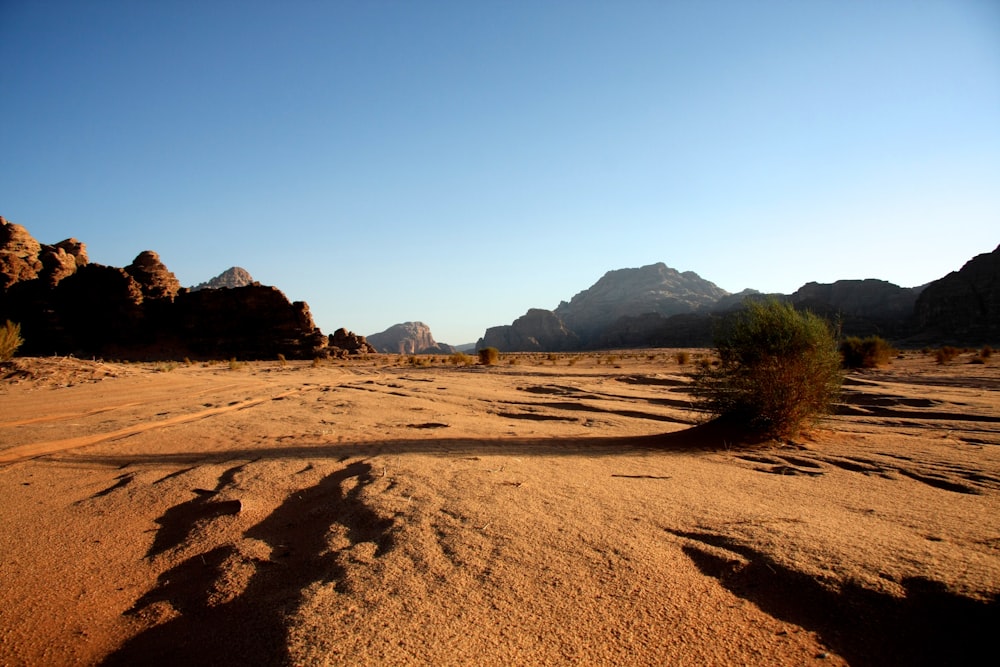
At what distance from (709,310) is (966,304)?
1562 inches

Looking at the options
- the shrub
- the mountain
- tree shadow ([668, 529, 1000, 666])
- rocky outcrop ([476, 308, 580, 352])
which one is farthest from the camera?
rocky outcrop ([476, 308, 580, 352])

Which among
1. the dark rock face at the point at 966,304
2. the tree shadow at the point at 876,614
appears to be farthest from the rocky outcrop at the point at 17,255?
the dark rock face at the point at 966,304

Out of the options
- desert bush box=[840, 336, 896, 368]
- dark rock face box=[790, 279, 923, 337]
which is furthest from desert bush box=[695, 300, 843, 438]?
dark rock face box=[790, 279, 923, 337]

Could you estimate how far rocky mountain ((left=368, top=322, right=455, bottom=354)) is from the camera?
131 metres

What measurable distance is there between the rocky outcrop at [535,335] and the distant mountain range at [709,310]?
206mm

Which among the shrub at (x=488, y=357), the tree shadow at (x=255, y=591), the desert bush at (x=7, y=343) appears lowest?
the tree shadow at (x=255, y=591)

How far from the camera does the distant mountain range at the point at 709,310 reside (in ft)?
144

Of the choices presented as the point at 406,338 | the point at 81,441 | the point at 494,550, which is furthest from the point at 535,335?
the point at 494,550

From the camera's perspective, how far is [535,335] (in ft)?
326

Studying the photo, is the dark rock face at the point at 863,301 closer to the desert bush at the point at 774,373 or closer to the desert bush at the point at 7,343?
the desert bush at the point at 774,373

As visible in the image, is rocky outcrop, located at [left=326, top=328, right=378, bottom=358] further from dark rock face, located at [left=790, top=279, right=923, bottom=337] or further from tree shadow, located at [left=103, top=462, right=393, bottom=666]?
dark rock face, located at [left=790, top=279, right=923, bottom=337]

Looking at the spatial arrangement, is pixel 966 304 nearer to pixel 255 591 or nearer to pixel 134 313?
pixel 255 591

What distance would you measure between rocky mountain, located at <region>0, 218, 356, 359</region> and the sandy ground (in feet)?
115

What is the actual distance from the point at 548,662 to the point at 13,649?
2.24 meters
